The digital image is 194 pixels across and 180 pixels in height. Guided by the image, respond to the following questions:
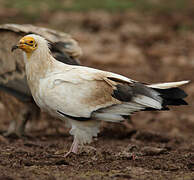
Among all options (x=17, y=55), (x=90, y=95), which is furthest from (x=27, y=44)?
(x=17, y=55)

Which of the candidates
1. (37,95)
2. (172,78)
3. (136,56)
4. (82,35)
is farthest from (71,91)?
(82,35)

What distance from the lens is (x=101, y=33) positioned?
1664cm

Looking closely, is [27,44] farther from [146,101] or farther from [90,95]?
[146,101]

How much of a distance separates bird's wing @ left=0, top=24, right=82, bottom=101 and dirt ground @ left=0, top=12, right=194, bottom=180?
817mm

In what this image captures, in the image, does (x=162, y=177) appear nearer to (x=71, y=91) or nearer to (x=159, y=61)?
(x=71, y=91)

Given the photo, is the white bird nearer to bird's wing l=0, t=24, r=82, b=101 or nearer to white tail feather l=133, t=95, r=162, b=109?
white tail feather l=133, t=95, r=162, b=109

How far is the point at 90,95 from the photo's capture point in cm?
530

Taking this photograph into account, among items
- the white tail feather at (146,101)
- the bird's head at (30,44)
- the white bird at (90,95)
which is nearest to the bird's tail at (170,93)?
the white bird at (90,95)

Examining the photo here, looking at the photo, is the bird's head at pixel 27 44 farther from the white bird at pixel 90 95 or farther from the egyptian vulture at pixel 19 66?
the egyptian vulture at pixel 19 66

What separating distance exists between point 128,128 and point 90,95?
3047 mm

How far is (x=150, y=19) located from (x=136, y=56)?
4.14m

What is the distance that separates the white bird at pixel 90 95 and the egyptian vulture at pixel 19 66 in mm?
1993

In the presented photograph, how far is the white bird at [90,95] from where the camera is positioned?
208 inches

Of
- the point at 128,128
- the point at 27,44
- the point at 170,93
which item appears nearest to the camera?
the point at 170,93
